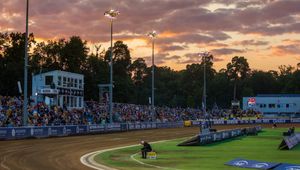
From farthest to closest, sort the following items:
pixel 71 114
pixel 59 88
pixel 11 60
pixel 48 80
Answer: pixel 11 60
pixel 48 80
pixel 59 88
pixel 71 114

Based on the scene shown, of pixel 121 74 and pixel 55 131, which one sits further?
pixel 121 74

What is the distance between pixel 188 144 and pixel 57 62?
3135 inches

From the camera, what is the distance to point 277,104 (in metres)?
140

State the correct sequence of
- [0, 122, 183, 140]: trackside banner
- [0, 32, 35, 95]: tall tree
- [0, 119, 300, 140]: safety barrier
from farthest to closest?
[0, 32, 35, 95]: tall tree < [0, 119, 300, 140]: safety barrier < [0, 122, 183, 140]: trackside banner

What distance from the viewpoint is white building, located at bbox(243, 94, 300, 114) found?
457 ft

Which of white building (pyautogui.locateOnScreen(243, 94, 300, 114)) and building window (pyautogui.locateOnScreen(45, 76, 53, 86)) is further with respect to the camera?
white building (pyautogui.locateOnScreen(243, 94, 300, 114))

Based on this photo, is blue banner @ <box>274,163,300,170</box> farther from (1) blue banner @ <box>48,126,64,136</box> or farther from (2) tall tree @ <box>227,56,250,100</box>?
(2) tall tree @ <box>227,56,250,100</box>

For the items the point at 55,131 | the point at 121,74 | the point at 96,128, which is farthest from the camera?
the point at 121,74

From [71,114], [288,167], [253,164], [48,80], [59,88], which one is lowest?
[253,164]

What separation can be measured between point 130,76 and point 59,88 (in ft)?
303

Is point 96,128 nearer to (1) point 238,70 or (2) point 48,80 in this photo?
(2) point 48,80

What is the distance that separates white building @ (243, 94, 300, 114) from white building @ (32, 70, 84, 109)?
7771 cm

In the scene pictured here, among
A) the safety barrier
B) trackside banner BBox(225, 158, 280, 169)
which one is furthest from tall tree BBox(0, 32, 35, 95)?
trackside banner BBox(225, 158, 280, 169)

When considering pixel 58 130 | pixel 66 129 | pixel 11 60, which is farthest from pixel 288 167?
pixel 11 60
